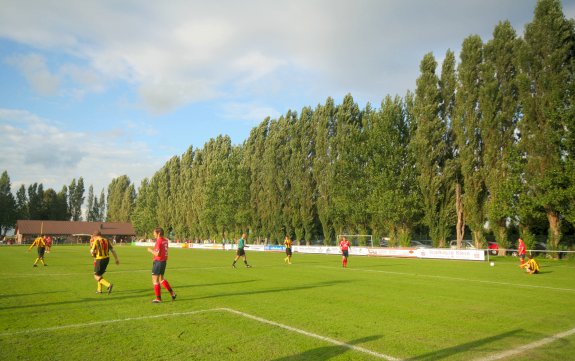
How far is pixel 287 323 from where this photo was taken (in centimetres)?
844

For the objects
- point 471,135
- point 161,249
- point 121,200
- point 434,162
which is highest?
point 471,135

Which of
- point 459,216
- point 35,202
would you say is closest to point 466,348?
point 459,216

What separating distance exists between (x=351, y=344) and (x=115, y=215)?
126358 millimetres

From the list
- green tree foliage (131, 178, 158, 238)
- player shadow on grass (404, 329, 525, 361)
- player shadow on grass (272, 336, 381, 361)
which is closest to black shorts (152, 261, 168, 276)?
player shadow on grass (272, 336, 381, 361)

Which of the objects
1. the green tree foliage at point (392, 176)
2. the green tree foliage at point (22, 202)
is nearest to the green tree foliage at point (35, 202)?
the green tree foliage at point (22, 202)

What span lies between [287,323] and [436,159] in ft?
123

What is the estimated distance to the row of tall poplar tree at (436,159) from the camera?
107 feet

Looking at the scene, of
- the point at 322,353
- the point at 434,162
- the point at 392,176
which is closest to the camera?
the point at 322,353

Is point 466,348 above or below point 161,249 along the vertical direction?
below

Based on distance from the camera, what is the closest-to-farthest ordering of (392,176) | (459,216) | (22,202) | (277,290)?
(277,290) → (459,216) → (392,176) → (22,202)

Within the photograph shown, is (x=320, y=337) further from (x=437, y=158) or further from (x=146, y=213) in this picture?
(x=146, y=213)

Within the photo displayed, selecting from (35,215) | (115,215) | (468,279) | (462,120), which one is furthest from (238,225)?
(35,215)

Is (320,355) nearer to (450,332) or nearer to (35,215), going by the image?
(450,332)

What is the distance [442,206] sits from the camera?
1639 inches
